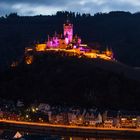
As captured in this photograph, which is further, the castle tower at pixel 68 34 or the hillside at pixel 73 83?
the castle tower at pixel 68 34

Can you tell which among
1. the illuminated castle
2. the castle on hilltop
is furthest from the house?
the illuminated castle

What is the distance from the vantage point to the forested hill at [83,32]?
144750 mm

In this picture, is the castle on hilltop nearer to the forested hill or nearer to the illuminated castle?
the illuminated castle

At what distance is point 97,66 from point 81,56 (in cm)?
559

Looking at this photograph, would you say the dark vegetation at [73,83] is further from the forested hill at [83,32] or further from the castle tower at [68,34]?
the forested hill at [83,32]

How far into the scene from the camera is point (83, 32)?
167875mm

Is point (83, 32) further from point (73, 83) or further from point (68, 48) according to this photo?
point (73, 83)

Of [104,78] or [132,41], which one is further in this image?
[132,41]

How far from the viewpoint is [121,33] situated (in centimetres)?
17350

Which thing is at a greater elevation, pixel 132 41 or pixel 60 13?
pixel 60 13

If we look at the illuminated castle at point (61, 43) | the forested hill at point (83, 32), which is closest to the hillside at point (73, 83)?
the illuminated castle at point (61, 43)

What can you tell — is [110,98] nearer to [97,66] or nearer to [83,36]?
[97,66]

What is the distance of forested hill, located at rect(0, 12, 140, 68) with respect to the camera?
5699 inches

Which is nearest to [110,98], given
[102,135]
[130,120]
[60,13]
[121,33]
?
[130,120]
